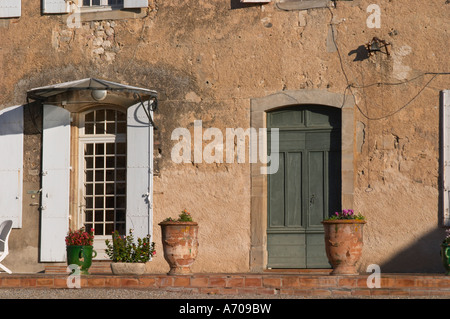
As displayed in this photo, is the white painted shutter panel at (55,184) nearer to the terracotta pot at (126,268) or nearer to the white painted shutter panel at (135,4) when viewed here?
the white painted shutter panel at (135,4)

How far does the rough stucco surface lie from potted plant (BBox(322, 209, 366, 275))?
1.40 metres

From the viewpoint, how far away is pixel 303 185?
1241cm

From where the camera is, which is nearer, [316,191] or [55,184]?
[316,191]

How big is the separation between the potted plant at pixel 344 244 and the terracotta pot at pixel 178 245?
4.93 feet

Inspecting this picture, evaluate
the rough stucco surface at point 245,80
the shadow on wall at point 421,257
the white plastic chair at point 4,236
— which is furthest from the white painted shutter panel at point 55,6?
the shadow on wall at point 421,257

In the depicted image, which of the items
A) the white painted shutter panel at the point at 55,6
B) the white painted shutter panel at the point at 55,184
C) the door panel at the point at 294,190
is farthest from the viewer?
the white painted shutter panel at the point at 55,6

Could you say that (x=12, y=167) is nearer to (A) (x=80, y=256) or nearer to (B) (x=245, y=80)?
(A) (x=80, y=256)

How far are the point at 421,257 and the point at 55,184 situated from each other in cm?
466

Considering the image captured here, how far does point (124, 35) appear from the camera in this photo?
12945 mm

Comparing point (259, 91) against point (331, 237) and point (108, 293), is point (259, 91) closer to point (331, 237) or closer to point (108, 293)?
point (331, 237)

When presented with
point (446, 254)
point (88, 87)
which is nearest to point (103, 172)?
point (88, 87)

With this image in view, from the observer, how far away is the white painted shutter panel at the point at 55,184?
41.9ft

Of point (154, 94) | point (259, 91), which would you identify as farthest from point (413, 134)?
point (154, 94)

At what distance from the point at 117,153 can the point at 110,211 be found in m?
0.76
